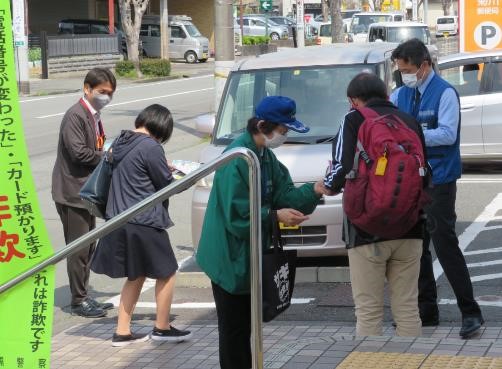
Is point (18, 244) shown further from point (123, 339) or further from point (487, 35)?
point (487, 35)

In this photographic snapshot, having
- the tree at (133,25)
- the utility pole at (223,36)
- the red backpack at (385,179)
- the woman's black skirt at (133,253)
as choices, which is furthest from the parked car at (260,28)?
the red backpack at (385,179)

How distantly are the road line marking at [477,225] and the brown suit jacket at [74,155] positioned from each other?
10.2 ft

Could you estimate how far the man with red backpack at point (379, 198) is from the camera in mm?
5203

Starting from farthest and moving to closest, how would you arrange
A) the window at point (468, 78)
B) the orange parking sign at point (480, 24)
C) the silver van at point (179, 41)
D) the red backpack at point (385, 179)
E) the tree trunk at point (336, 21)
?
the silver van at point (179, 41) < the tree trunk at point (336, 21) < the orange parking sign at point (480, 24) < the window at point (468, 78) < the red backpack at point (385, 179)

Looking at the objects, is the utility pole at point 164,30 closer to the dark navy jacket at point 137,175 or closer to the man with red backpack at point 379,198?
the dark navy jacket at point 137,175

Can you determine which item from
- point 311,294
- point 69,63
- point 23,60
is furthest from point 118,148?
point 69,63

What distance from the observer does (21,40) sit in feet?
98.3

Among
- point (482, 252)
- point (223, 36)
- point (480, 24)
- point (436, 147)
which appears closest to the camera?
point (436, 147)

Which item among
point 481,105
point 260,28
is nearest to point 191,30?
point 260,28

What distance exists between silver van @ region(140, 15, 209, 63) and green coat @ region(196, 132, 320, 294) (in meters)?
42.8

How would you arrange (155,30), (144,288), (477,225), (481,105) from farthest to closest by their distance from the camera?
(155,30)
(481,105)
(477,225)
(144,288)

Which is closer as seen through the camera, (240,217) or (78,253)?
(240,217)

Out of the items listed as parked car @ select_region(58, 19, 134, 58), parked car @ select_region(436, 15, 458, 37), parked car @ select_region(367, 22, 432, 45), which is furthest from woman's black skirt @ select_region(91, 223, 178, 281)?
parked car @ select_region(436, 15, 458, 37)

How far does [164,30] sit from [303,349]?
40.8m
